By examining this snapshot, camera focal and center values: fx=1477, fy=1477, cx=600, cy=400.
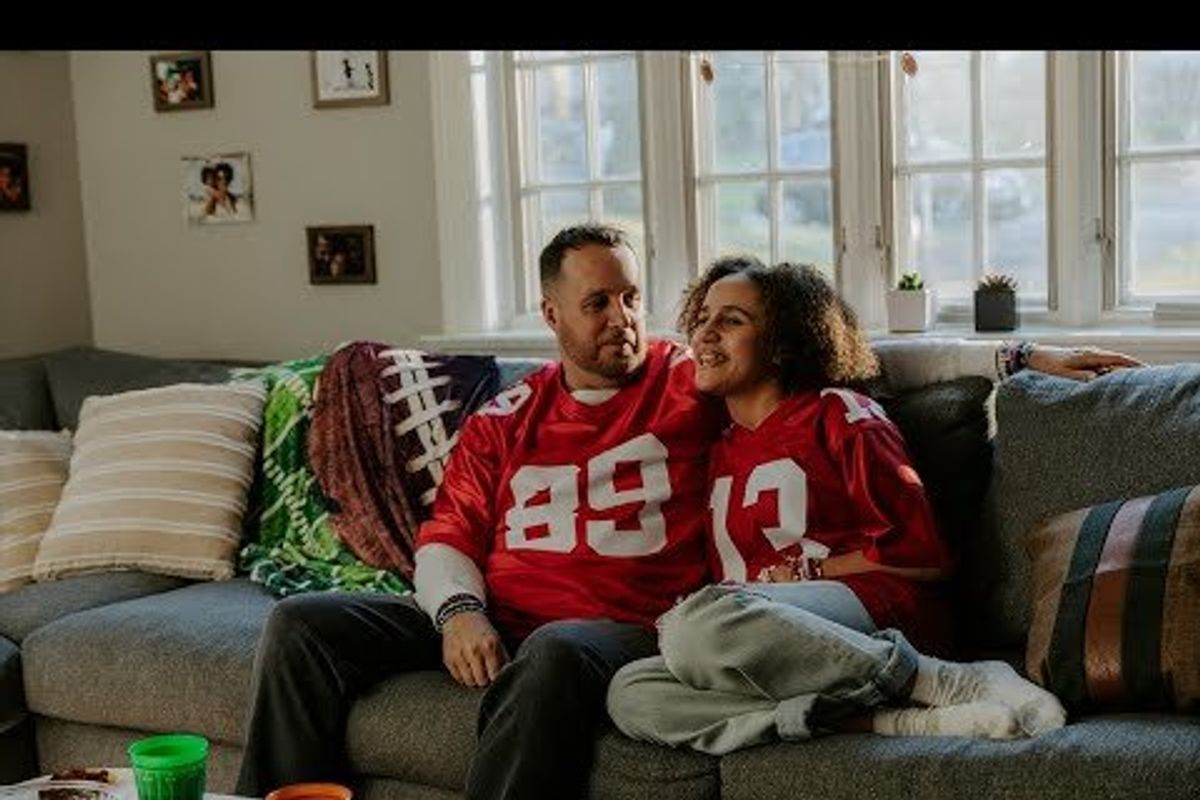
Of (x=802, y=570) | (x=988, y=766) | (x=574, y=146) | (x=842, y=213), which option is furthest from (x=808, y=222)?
(x=988, y=766)

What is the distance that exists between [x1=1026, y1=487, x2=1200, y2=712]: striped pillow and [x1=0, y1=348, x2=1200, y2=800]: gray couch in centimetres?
5

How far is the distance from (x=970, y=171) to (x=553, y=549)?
4.99ft

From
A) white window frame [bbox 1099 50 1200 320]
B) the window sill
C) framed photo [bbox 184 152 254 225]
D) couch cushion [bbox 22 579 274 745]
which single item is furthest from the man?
framed photo [bbox 184 152 254 225]

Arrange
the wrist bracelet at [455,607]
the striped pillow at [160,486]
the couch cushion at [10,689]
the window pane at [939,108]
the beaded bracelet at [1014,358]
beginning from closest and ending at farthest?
the wrist bracelet at [455,607], the beaded bracelet at [1014,358], the couch cushion at [10,689], the striped pillow at [160,486], the window pane at [939,108]

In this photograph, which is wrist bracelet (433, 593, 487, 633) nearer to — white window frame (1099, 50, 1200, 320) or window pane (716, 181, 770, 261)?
window pane (716, 181, 770, 261)

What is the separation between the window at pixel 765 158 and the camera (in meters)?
3.49

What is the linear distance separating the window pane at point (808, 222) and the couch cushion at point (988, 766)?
181cm

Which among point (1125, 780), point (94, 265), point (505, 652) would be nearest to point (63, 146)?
point (94, 265)

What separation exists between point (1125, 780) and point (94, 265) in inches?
139

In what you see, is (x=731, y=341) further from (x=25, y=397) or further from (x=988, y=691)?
(x=25, y=397)

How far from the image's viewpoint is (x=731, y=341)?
2328 millimetres

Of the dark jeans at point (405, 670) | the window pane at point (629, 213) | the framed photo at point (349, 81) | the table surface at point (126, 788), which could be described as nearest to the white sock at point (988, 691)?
the dark jeans at point (405, 670)

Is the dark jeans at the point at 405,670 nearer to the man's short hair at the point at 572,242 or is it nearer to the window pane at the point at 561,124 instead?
the man's short hair at the point at 572,242
